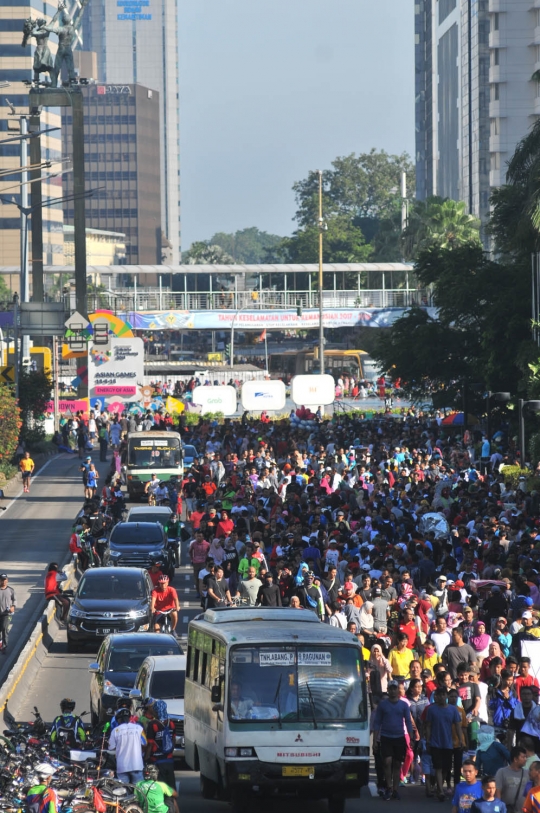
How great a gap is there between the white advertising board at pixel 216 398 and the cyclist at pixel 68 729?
139 ft

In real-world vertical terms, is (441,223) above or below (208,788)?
above

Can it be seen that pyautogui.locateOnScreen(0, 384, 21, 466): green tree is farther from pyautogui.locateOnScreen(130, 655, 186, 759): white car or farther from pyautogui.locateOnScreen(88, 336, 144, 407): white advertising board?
pyautogui.locateOnScreen(130, 655, 186, 759): white car

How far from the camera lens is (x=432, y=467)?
3547cm

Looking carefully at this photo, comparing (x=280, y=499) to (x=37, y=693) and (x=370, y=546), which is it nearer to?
(x=370, y=546)

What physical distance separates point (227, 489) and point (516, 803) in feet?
78.9

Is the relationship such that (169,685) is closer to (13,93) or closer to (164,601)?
(164,601)

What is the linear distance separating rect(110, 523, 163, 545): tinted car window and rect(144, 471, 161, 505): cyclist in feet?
22.5

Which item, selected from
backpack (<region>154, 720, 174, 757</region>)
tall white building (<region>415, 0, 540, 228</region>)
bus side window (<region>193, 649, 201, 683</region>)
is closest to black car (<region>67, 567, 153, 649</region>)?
bus side window (<region>193, 649, 201, 683</region>)

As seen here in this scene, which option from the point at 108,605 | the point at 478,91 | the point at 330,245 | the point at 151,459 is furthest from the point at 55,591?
the point at 330,245

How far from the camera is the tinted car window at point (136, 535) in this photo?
1228 inches

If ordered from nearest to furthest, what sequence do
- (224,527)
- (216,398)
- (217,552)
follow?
(217,552) < (224,527) < (216,398)

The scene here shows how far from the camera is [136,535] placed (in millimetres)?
31328

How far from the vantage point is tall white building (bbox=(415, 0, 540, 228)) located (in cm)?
11206

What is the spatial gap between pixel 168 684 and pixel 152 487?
2263 cm
